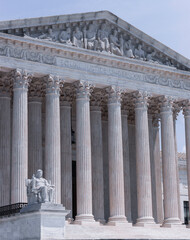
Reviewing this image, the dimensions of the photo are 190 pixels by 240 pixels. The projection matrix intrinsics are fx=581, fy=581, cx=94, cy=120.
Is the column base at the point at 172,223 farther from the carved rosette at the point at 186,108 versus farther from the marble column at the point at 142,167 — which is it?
the carved rosette at the point at 186,108

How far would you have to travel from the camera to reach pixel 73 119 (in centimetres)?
6228

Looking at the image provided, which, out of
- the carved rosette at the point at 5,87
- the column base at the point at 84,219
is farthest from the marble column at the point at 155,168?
the carved rosette at the point at 5,87

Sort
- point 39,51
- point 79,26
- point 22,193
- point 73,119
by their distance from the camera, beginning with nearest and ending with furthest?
point 22,193 < point 39,51 < point 79,26 < point 73,119

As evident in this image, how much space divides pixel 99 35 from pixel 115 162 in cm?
1227

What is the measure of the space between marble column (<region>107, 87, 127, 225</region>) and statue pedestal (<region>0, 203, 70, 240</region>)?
44.3 feet

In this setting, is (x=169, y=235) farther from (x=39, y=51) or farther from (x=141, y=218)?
(x=39, y=51)

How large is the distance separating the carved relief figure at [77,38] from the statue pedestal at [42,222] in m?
19.0

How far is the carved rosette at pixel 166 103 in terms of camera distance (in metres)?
58.2

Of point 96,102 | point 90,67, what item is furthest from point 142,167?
point 90,67

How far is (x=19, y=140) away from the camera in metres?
A: 47.9

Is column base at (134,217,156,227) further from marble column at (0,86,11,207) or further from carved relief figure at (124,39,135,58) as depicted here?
carved relief figure at (124,39,135,58)

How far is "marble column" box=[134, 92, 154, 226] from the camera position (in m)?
54.0

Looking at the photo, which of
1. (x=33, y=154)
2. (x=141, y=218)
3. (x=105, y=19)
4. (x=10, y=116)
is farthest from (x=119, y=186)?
(x=105, y=19)

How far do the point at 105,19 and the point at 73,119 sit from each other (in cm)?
1199
